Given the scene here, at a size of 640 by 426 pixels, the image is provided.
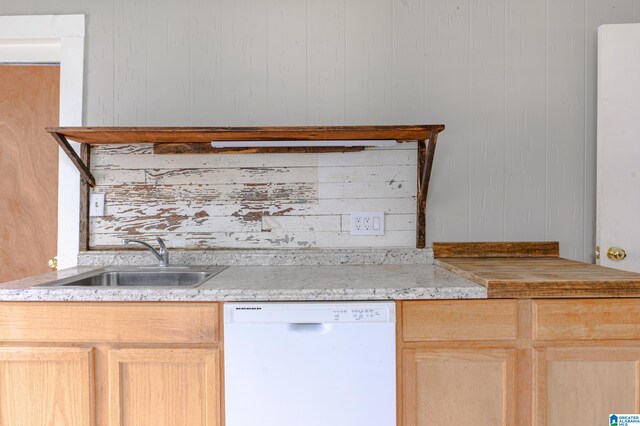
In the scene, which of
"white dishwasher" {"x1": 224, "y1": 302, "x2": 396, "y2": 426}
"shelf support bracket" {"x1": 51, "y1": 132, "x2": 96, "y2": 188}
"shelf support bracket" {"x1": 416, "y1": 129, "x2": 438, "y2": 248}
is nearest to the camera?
"white dishwasher" {"x1": 224, "y1": 302, "x2": 396, "y2": 426}

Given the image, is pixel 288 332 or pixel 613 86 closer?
pixel 288 332

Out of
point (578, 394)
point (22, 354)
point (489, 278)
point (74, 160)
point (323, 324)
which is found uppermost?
point (74, 160)

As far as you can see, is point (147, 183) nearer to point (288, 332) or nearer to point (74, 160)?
point (74, 160)

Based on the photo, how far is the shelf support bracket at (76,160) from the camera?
149 centimetres

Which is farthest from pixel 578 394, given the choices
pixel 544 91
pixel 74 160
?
pixel 74 160

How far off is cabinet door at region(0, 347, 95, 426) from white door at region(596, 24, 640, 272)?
215 cm

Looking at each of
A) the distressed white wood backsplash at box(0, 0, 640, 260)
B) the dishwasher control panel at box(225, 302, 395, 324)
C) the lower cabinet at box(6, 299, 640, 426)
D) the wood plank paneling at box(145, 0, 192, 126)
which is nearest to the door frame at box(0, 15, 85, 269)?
the distressed white wood backsplash at box(0, 0, 640, 260)

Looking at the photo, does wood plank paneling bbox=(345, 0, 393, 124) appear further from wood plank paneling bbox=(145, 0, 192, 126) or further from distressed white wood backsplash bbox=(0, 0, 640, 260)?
wood plank paneling bbox=(145, 0, 192, 126)

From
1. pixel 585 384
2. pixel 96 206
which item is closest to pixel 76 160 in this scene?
pixel 96 206

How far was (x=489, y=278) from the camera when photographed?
3.82 ft

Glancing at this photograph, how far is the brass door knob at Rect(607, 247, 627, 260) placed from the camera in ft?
5.16

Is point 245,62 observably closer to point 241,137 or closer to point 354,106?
point 241,137

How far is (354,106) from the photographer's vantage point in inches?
65.9

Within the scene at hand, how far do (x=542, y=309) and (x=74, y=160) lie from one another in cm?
195
